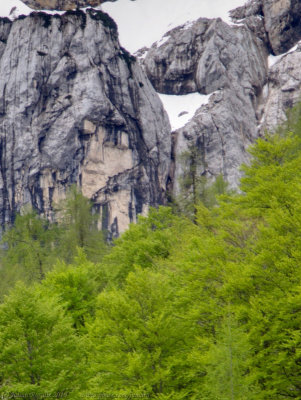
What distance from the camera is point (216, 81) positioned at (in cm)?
7975

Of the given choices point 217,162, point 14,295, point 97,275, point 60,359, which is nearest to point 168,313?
point 60,359

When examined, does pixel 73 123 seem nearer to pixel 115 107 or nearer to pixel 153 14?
pixel 115 107

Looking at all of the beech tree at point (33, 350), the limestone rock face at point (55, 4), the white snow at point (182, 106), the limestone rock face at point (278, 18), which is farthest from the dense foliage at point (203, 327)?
the limestone rock face at point (278, 18)

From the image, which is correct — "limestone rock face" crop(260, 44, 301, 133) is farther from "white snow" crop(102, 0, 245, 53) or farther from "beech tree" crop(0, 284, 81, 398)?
"beech tree" crop(0, 284, 81, 398)

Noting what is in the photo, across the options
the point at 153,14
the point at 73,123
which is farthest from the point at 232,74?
the point at 153,14

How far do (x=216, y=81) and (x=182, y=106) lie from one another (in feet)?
27.8

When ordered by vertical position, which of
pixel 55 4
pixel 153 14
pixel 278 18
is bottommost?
pixel 278 18

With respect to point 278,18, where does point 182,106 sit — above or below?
below

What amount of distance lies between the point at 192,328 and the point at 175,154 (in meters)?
65.6

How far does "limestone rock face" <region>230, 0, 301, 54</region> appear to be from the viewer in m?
82.2

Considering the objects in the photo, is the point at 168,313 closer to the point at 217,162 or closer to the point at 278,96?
the point at 217,162

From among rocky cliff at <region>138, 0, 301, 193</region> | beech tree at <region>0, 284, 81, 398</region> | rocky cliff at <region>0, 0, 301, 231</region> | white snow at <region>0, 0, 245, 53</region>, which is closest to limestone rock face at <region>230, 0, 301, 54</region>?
rocky cliff at <region>138, 0, 301, 193</region>

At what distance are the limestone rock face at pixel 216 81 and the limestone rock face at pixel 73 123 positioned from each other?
896cm

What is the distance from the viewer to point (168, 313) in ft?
44.5
